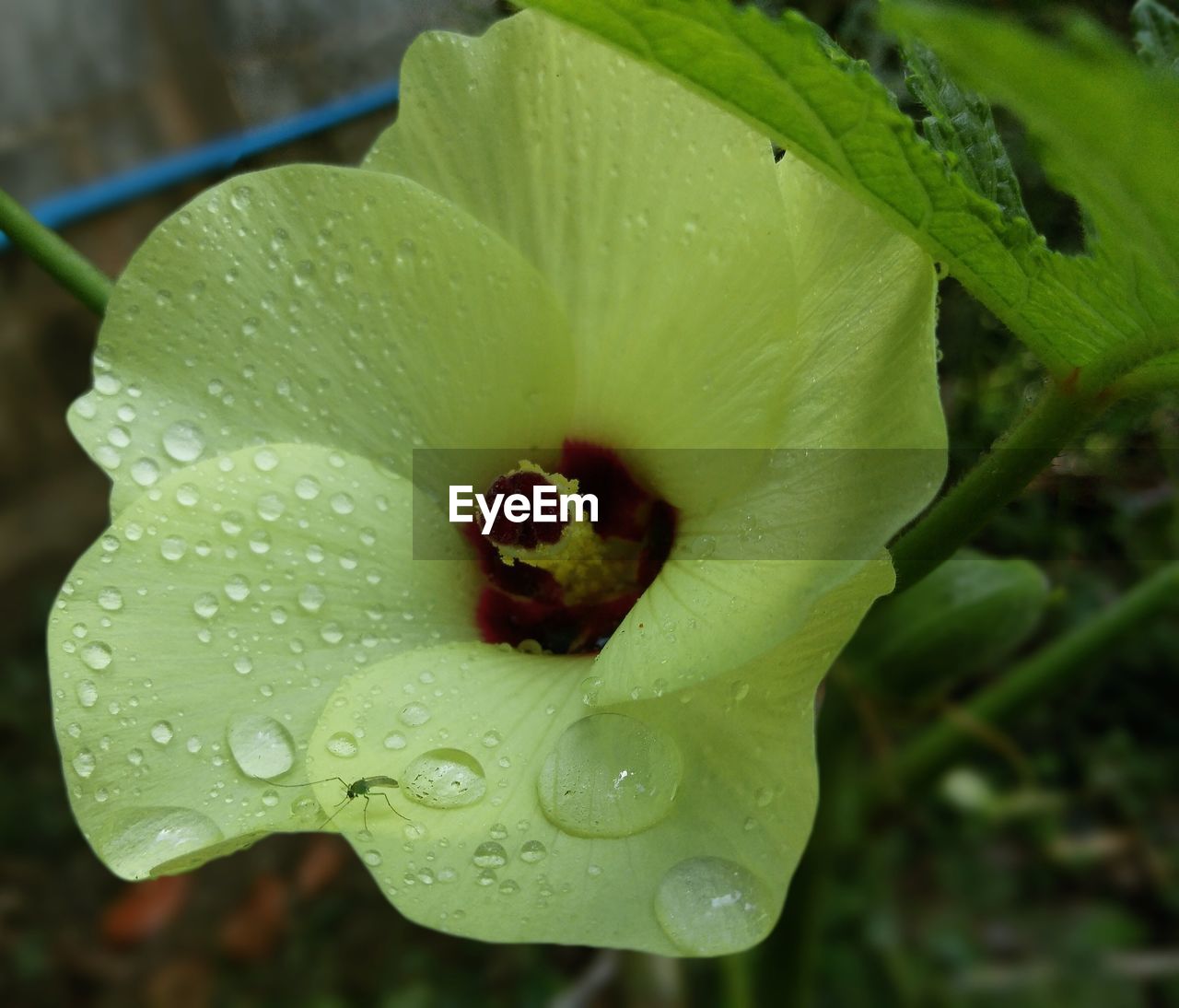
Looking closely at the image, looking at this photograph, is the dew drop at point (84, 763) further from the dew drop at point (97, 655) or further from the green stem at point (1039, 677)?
the green stem at point (1039, 677)

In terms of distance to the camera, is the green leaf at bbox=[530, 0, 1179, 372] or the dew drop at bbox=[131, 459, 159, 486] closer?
the green leaf at bbox=[530, 0, 1179, 372]

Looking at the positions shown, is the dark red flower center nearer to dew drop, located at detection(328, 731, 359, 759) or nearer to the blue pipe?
dew drop, located at detection(328, 731, 359, 759)

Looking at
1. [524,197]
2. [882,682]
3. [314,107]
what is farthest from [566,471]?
[314,107]

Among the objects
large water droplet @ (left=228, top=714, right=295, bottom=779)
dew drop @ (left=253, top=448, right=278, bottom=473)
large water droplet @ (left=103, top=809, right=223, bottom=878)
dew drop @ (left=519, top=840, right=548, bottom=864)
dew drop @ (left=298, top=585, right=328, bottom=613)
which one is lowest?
large water droplet @ (left=103, top=809, right=223, bottom=878)

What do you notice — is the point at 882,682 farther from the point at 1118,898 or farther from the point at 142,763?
the point at 1118,898

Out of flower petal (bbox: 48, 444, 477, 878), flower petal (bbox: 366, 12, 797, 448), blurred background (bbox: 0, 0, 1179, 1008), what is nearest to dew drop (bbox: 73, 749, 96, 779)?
flower petal (bbox: 48, 444, 477, 878)

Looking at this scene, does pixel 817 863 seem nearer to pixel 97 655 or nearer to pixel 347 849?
pixel 97 655

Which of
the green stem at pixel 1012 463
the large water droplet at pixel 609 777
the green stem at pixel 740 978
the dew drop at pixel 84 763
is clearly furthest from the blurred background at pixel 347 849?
the dew drop at pixel 84 763
